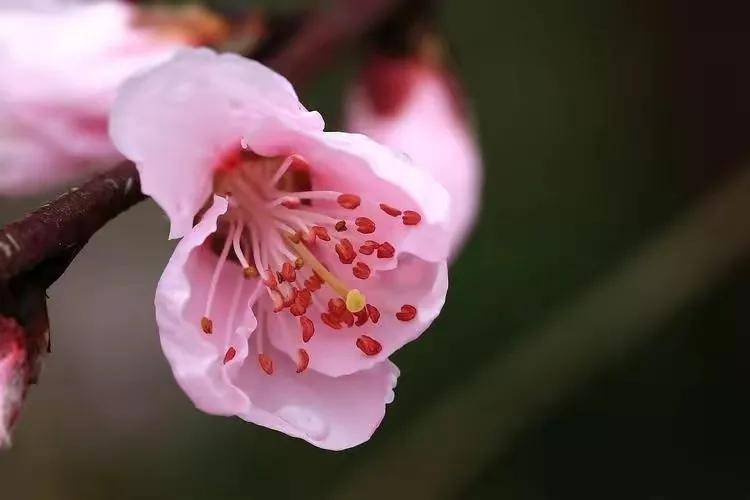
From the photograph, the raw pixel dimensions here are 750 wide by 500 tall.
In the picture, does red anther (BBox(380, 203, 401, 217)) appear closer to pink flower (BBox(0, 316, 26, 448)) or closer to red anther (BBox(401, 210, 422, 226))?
red anther (BBox(401, 210, 422, 226))

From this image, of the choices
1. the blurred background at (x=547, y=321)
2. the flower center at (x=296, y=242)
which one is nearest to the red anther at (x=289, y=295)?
the flower center at (x=296, y=242)

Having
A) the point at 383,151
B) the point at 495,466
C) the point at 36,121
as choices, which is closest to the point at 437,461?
the point at 495,466

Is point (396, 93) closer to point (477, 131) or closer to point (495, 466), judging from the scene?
point (477, 131)

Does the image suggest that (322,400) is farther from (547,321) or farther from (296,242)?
(547,321)

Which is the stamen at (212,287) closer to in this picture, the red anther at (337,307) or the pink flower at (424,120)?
the red anther at (337,307)

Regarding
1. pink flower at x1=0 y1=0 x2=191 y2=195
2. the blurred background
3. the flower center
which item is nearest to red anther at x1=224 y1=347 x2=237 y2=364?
the flower center

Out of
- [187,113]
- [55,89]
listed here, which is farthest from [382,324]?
[55,89]
